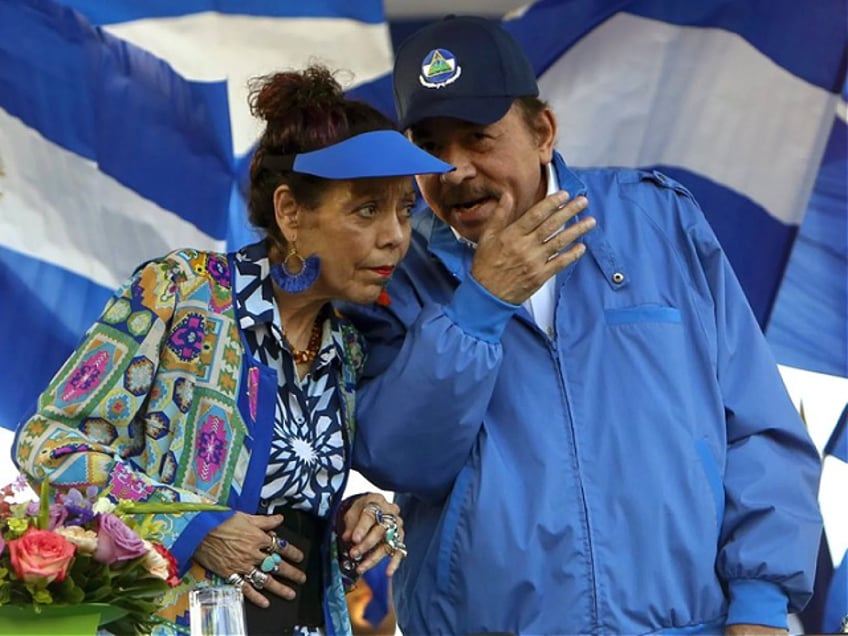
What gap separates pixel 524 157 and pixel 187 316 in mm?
655

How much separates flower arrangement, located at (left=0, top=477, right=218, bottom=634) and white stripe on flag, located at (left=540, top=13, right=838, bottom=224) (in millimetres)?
1594

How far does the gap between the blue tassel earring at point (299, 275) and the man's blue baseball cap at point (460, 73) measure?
335mm

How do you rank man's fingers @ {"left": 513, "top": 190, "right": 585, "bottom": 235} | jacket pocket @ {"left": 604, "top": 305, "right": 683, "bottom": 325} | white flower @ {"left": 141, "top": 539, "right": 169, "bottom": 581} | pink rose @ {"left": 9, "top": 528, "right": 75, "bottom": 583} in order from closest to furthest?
pink rose @ {"left": 9, "top": 528, "right": 75, "bottom": 583} → white flower @ {"left": 141, "top": 539, "right": 169, "bottom": 581} → man's fingers @ {"left": 513, "top": 190, "right": 585, "bottom": 235} → jacket pocket @ {"left": 604, "top": 305, "right": 683, "bottom": 325}

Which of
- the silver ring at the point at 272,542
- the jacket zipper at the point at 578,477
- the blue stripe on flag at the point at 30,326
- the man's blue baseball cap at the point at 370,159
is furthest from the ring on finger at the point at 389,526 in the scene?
the blue stripe on flag at the point at 30,326

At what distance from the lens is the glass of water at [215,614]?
5.73 feet

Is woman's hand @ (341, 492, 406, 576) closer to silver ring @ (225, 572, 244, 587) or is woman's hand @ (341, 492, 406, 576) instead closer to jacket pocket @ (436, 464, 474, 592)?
jacket pocket @ (436, 464, 474, 592)

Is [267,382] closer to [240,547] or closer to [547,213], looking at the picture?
[240,547]

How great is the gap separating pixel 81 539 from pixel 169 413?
50 centimetres

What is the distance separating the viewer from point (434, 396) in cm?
239

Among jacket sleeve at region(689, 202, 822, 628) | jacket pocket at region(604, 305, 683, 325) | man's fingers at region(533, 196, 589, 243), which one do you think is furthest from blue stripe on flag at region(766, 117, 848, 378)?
man's fingers at region(533, 196, 589, 243)

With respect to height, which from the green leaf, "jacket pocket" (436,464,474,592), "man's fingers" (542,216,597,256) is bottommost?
"jacket pocket" (436,464,474,592)

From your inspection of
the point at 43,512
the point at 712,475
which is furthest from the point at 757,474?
the point at 43,512

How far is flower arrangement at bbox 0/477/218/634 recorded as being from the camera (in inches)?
68.7

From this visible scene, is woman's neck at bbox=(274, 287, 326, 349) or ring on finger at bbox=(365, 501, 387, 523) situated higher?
woman's neck at bbox=(274, 287, 326, 349)
